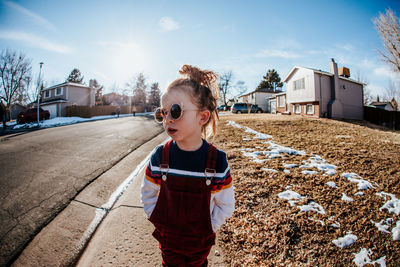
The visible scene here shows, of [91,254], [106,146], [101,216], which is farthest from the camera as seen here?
[106,146]

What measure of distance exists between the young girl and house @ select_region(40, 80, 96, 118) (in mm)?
34412

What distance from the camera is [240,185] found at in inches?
123

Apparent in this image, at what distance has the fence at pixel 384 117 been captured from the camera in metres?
17.8

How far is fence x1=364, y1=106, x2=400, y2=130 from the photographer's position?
58.3 ft

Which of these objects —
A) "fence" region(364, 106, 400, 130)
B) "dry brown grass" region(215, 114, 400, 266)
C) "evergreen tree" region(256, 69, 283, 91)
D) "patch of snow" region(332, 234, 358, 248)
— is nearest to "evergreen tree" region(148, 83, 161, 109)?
"evergreen tree" region(256, 69, 283, 91)

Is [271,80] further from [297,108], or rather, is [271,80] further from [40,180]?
[40,180]

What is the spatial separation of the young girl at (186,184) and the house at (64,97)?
34.4 meters

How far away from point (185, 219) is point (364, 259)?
78.8 inches

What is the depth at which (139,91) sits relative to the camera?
49.6m

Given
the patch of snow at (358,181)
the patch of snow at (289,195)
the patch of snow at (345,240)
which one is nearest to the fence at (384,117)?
the patch of snow at (358,181)

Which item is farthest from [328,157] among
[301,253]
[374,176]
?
[301,253]

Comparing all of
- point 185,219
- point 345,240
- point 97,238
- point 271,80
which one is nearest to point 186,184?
point 185,219

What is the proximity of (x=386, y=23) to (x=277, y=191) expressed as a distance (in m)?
26.1

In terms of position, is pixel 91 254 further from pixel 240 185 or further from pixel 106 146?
pixel 106 146
